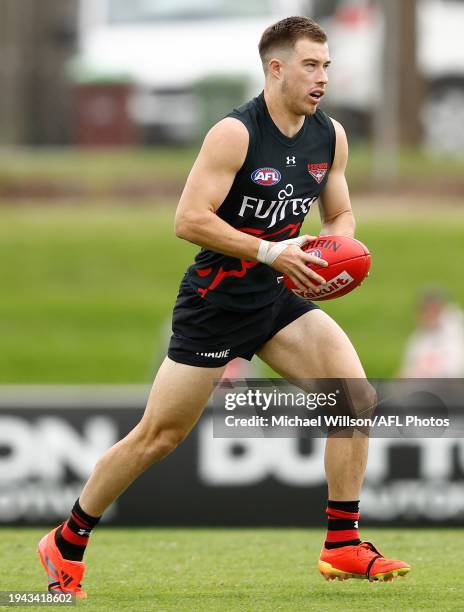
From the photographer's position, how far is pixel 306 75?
6.07m

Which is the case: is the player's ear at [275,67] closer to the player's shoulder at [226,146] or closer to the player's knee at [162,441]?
the player's shoulder at [226,146]

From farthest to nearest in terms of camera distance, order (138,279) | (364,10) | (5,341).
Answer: (364,10)
(138,279)
(5,341)

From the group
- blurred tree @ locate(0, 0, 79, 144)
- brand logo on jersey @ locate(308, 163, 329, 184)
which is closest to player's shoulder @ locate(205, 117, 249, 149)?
brand logo on jersey @ locate(308, 163, 329, 184)

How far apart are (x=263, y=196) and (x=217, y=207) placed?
0.68 feet

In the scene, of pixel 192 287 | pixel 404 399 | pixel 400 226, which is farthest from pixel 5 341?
pixel 192 287

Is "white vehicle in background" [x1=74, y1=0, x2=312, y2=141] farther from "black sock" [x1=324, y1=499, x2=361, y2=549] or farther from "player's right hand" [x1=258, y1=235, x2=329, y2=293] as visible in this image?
"player's right hand" [x1=258, y1=235, x2=329, y2=293]

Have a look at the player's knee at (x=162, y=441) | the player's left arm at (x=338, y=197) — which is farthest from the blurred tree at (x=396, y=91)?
the player's knee at (x=162, y=441)

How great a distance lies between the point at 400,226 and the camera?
18.7 metres

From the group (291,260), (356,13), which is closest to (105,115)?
(356,13)

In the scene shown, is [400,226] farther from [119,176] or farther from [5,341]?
[5,341]

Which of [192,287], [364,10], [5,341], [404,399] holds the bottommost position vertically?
[5,341]

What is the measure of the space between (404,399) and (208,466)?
2.65 metres

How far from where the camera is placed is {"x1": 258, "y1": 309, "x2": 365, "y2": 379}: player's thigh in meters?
6.26

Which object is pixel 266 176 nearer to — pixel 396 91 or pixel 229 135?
pixel 229 135
